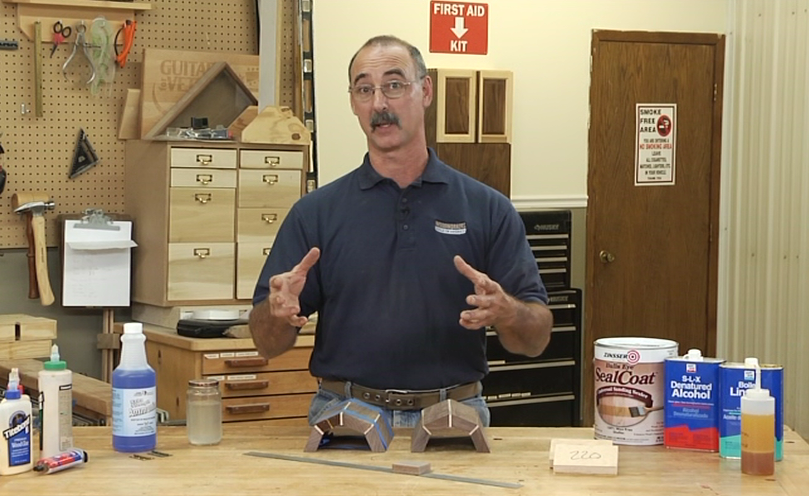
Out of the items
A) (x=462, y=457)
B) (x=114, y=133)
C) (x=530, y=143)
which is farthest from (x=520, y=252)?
(x=530, y=143)

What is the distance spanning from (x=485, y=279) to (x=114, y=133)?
7.80 ft

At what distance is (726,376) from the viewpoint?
6.97 ft

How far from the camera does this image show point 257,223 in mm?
3998

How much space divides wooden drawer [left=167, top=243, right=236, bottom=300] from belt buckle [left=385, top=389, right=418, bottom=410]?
152 centimetres

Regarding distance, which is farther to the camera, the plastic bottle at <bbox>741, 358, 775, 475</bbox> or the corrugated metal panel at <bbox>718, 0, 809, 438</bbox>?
the corrugated metal panel at <bbox>718, 0, 809, 438</bbox>

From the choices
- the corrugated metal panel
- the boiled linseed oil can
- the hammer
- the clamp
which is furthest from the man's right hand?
the corrugated metal panel

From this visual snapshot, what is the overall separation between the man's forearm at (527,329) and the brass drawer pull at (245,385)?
1.32 metres

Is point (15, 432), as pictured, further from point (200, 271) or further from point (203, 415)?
point (200, 271)

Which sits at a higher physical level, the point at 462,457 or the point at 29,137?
the point at 29,137

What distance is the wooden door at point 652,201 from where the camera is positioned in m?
5.68

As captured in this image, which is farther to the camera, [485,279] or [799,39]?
[799,39]

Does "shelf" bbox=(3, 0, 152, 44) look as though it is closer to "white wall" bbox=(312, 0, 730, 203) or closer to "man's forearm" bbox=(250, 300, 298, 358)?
"white wall" bbox=(312, 0, 730, 203)

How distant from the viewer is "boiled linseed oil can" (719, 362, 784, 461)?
6.84 feet

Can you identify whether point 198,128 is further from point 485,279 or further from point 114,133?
point 485,279
